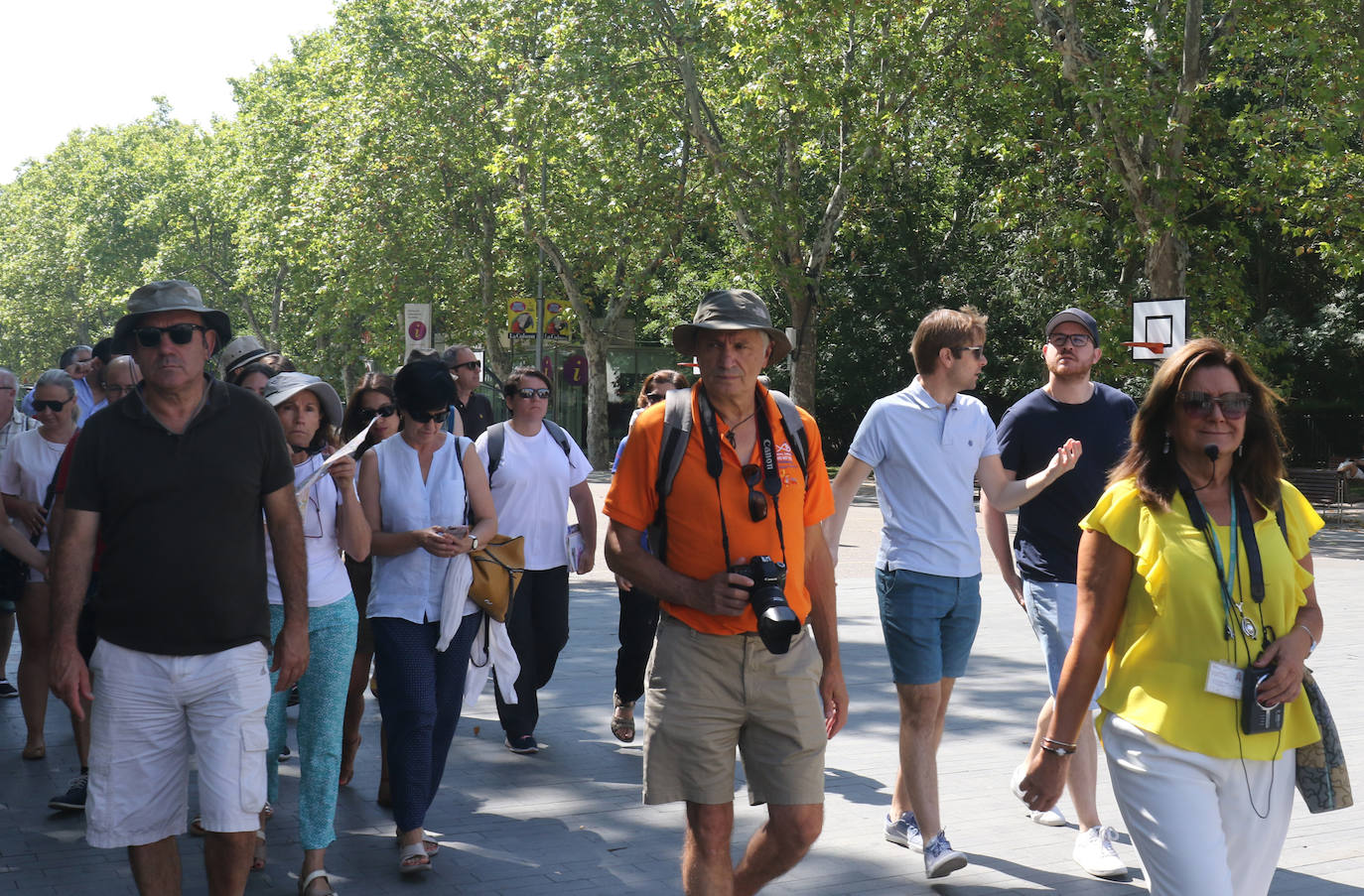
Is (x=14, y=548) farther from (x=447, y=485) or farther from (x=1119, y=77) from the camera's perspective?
(x=1119, y=77)

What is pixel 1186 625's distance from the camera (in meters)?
3.08

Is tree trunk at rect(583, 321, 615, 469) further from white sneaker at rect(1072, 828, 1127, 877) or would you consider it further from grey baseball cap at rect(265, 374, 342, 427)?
white sneaker at rect(1072, 828, 1127, 877)

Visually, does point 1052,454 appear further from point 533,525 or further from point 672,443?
point 533,525

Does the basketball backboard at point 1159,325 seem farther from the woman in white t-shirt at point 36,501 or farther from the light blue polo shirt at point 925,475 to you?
the woman in white t-shirt at point 36,501

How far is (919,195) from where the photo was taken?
116 ft

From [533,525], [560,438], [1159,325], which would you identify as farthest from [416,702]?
[1159,325]

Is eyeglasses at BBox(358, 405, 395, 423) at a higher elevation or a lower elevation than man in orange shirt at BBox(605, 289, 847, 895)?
higher

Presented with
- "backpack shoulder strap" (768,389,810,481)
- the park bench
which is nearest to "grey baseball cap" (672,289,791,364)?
"backpack shoulder strap" (768,389,810,481)

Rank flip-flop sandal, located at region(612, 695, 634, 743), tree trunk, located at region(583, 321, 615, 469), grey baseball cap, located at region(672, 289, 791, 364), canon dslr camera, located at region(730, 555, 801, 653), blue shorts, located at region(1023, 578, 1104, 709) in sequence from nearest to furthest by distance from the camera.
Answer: canon dslr camera, located at region(730, 555, 801, 653), grey baseball cap, located at region(672, 289, 791, 364), blue shorts, located at region(1023, 578, 1104, 709), flip-flop sandal, located at region(612, 695, 634, 743), tree trunk, located at region(583, 321, 615, 469)

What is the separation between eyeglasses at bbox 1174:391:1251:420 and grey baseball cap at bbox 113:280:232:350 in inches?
100

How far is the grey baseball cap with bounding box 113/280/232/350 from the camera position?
3945 mm

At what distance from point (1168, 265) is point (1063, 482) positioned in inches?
677

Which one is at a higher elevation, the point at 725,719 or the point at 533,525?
the point at 533,525

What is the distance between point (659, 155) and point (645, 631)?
77.1 ft
